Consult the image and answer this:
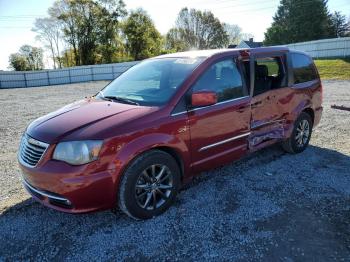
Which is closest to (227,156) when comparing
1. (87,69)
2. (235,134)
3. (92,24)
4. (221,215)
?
(235,134)

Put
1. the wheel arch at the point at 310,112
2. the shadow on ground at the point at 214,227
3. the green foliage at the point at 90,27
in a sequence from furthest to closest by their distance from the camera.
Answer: the green foliage at the point at 90,27 → the wheel arch at the point at 310,112 → the shadow on ground at the point at 214,227

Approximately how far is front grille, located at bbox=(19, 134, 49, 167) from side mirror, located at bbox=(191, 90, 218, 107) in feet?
5.42

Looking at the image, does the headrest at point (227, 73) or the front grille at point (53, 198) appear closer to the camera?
the front grille at point (53, 198)

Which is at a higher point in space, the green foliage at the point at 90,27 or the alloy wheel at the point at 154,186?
the green foliage at the point at 90,27

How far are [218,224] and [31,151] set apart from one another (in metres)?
2.16

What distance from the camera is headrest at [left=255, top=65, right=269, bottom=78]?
5052mm

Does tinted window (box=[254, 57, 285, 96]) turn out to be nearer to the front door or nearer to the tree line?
the front door

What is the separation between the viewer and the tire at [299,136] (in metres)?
5.72

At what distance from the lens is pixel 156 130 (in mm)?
3684

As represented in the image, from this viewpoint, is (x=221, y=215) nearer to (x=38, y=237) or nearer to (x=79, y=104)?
(x=38, y=237)

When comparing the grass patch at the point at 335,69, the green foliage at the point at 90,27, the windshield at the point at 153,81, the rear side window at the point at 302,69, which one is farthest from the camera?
the green foliage at the point at 90,27

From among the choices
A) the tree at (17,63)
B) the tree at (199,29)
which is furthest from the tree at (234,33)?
the tree at (17,63)

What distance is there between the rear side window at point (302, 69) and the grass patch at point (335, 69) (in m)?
17.8

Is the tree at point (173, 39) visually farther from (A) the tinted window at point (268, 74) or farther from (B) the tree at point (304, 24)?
(A) the tinted window at point (268, 74)
